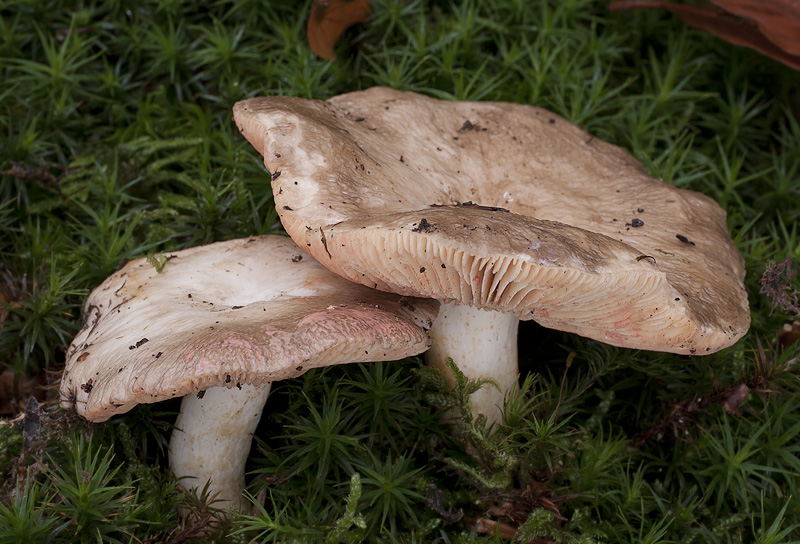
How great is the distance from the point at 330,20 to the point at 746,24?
2125 millimetres

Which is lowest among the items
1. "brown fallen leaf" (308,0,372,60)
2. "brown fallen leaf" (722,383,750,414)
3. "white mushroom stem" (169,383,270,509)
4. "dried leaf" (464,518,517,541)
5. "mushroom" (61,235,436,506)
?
Answer: "dried leaf" (464,518,517,541)

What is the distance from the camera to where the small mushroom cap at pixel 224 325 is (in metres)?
1.86

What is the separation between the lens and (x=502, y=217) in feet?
6.51

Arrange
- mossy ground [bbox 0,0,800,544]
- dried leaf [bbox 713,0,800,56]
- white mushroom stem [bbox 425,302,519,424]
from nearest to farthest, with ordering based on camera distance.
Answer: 1. mossy ground [bbox 0,0,800,544]
2. white mushroom stem [bbox 425,302,519,424]
3. dried leaf [bbox 713,0,800,56]

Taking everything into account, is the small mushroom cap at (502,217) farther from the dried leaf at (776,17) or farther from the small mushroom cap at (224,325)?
the dried leaf at (776,17)

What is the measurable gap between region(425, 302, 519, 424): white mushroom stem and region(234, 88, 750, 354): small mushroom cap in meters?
0.30

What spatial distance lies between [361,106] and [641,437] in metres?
1.71

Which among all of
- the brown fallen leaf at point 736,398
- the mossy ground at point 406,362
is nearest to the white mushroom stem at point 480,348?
the mossy ground at point 406,362

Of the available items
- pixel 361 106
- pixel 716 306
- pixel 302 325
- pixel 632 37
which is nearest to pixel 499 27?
pixel 632 37

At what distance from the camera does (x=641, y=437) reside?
2723mm

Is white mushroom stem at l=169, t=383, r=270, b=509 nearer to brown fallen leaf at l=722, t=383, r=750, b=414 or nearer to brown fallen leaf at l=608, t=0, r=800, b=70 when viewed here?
brown fallen leaf at l=722, t=383, r=750, b=414

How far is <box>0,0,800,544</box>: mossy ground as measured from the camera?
2.34 m

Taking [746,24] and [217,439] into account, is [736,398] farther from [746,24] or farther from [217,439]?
[746,24]

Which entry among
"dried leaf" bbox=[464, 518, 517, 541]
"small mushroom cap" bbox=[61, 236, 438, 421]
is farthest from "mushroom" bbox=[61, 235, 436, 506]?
"dried leaf" bbox=[464, 518, 517, 541]
